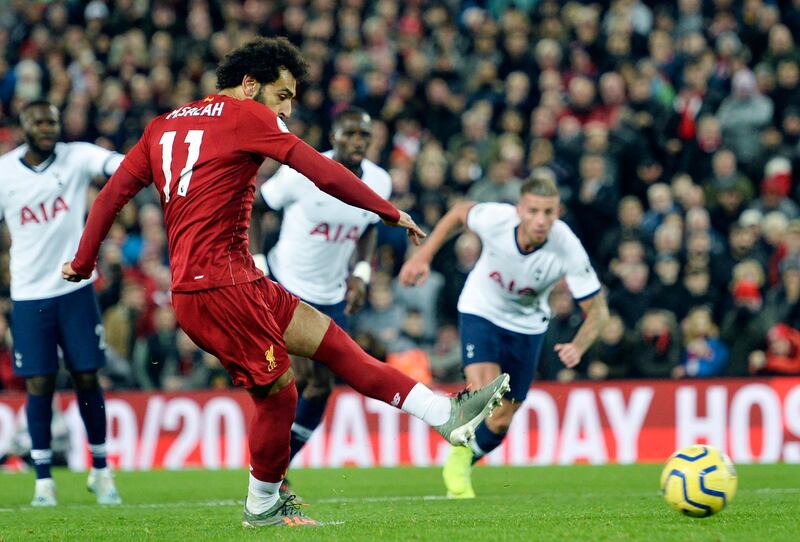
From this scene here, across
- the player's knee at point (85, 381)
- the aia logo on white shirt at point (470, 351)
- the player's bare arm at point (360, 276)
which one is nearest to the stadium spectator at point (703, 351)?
the aia logo on white shirt at point (470, 351)

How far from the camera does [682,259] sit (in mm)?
15797

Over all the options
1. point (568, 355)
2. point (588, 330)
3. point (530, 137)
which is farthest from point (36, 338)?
point (530, 137)

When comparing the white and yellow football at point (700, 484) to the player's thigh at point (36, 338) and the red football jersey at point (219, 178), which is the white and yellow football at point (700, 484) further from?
the player's thigh at point (36, 338)

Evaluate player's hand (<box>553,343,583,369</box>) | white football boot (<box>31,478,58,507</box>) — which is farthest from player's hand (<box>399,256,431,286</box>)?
white football boot (<box>31,478,58,507</box>)

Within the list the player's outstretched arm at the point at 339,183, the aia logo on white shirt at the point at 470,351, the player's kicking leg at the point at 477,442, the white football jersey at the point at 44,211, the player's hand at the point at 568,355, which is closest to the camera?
the player's outstretched arm at the point at 339,183

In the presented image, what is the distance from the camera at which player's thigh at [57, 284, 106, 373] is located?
9.88 meters

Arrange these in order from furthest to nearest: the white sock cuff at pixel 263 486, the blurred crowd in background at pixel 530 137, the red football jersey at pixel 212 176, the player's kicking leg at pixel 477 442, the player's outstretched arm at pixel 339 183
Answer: the blurred crowd in background at pixel 530 137, the player's kicking leg at pixel 477 442, the white sock cuff at pixel 263 486, the red football jersey at pixel 212 176, the player's outstretched arm at pixel 339 183

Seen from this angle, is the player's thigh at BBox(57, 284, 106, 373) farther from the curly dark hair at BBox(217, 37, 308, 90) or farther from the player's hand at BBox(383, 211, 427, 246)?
the player's hand at BBox(383, 211, 427, 246)

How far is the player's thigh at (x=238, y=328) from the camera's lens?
684 cm

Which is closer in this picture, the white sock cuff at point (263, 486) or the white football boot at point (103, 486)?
the white sock cuff at point (263, 486)

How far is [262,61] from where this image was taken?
7004mm

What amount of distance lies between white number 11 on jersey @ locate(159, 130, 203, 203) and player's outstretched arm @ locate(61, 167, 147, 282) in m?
0.26

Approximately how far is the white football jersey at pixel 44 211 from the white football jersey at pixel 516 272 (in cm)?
287

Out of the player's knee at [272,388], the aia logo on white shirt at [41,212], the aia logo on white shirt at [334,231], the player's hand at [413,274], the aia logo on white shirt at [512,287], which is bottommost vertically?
the player's knee at [272,388]
